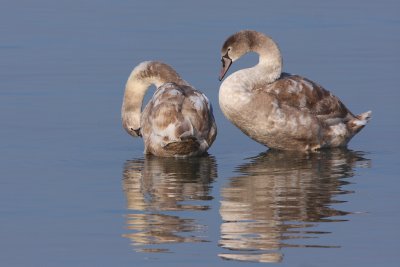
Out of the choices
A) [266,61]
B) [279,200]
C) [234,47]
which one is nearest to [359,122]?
[266,61]

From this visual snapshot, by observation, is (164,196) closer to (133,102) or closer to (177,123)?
(177,123)

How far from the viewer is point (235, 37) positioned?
1797cm

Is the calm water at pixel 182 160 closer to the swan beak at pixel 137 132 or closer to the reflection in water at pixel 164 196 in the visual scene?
the reflection in water at pixel 164 196

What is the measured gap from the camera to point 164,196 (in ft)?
48.4

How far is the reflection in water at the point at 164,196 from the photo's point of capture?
12922 mm

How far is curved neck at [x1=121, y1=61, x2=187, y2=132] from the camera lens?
18.6 metres

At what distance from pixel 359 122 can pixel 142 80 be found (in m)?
2.74

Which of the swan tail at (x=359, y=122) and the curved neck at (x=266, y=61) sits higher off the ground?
the curved neck at (x=266, y=61)

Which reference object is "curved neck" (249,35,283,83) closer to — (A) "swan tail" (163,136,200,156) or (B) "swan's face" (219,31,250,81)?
(B) "swan's face" (219,31,250,81)

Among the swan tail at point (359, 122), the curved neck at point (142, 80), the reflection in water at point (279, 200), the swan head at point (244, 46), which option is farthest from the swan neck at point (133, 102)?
the swan tail at point (359, 122)

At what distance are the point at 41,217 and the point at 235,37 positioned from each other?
503 centimetres

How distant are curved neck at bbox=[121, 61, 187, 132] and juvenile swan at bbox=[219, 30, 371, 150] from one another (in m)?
0.83

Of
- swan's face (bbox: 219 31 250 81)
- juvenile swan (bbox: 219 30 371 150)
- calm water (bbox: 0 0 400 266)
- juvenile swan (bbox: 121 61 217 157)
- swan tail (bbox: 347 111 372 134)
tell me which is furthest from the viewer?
swan tail (bbox: 347 111 372 134)

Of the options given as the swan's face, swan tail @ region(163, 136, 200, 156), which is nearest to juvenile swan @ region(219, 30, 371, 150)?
the swan's face
